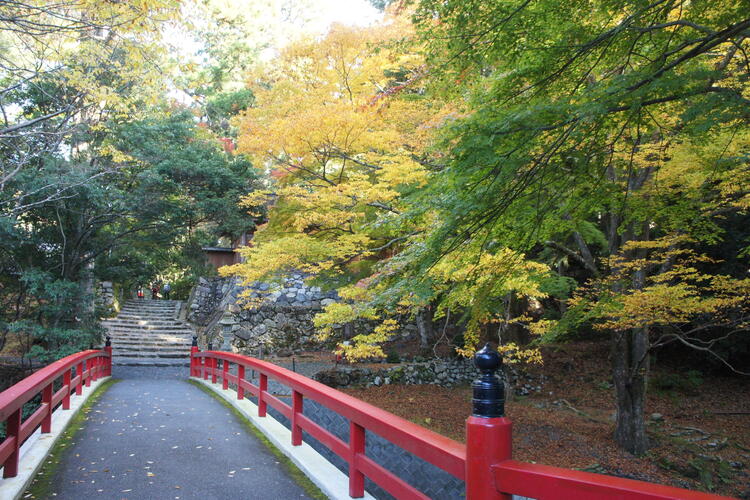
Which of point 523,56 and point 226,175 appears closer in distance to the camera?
point 523,56

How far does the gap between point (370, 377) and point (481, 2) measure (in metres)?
11.1

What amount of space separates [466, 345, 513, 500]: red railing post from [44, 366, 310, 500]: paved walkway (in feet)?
6.50

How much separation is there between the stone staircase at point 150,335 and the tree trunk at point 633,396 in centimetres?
1392

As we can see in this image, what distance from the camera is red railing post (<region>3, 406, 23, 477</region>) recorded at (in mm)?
3592

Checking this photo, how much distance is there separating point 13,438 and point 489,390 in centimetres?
340

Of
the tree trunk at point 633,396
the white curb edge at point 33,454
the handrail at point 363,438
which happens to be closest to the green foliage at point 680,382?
the tree trunk at point 633,396

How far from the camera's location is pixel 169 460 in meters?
4.46

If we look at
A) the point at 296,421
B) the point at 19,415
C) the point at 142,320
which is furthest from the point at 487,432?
the point at 142,320

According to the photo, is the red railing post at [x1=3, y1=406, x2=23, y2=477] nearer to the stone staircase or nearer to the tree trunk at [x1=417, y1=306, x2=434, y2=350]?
the tree trunk at [x1=417, y1=306, x2=434, y2=350]

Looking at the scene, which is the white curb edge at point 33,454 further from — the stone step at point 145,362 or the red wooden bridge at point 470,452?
the stone step at point 145,362

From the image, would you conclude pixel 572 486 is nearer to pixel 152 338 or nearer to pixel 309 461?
pixel 309 461

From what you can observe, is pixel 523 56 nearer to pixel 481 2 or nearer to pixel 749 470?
pixel 481 2

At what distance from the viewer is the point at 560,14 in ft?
13.0

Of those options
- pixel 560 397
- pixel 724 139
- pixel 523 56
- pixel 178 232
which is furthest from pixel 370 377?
pixel 523 56
